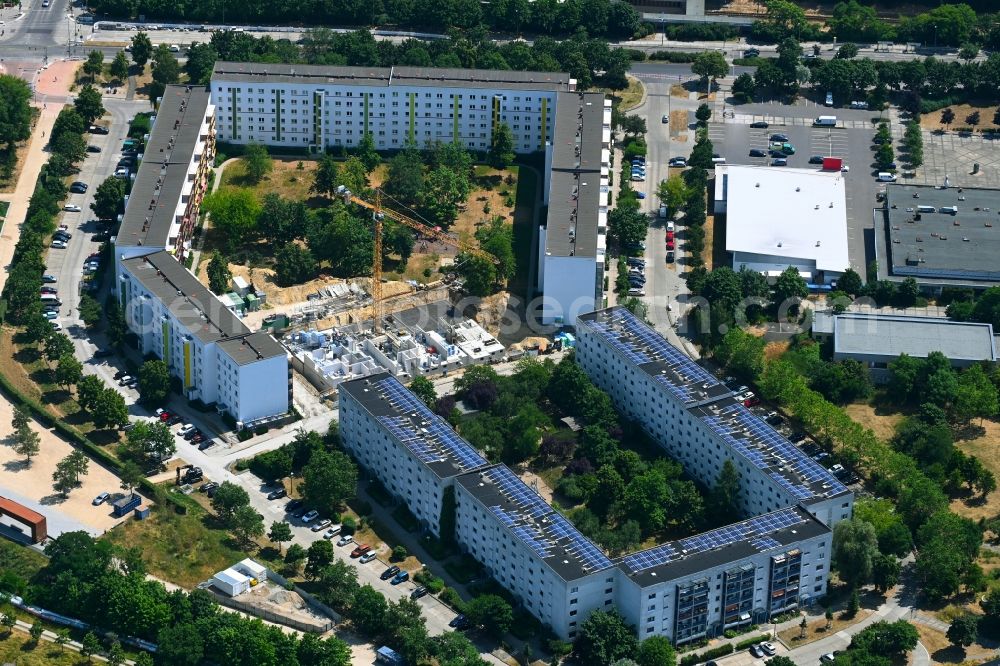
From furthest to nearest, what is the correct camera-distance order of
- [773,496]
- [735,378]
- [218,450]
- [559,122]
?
[559,122]
[735,378]
[218,450]
[773,496]

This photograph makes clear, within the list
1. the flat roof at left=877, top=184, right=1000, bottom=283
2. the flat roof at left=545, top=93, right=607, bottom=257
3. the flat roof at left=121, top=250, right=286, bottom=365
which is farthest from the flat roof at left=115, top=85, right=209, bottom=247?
the flat roof at left=877, top=184, right=1000, bottom=283

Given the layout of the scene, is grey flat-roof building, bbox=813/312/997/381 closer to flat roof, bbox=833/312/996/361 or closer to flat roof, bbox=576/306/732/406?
flat roof, bbox=833/312/996/361

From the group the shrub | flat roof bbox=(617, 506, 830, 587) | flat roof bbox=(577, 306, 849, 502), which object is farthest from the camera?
flat roof bbox=(577, 306, 849, 502)

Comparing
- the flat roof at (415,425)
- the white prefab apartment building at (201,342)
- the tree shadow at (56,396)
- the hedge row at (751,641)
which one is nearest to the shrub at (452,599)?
the flat roof at (415,425)

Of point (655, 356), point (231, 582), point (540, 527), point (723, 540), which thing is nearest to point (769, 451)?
point (723, 540)

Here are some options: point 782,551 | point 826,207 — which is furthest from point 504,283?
point 782,551

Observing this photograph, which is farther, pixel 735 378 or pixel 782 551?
pixel 735 378

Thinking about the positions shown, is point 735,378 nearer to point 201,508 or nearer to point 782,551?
point 782,551
